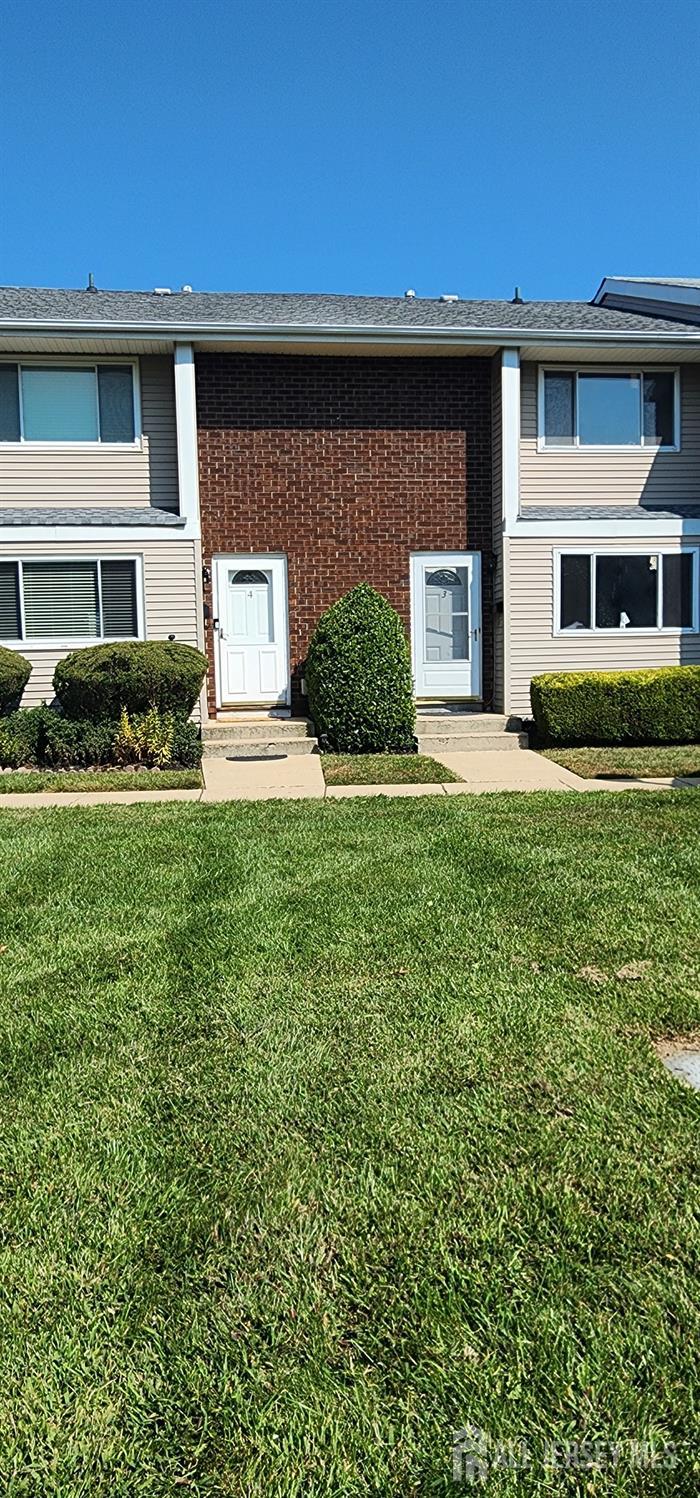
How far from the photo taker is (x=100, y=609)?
13.1 m

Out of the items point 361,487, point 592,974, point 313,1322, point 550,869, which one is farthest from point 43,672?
point 313,1322

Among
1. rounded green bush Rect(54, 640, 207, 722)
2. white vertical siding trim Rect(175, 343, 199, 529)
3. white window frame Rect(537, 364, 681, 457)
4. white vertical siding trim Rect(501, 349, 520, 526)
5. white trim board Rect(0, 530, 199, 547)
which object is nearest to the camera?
rounded green bush Rect(54, 640, 207, 722)

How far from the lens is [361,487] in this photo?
14.2 meters

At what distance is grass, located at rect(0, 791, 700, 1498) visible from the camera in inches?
69.7

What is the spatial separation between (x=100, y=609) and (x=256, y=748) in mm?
2971

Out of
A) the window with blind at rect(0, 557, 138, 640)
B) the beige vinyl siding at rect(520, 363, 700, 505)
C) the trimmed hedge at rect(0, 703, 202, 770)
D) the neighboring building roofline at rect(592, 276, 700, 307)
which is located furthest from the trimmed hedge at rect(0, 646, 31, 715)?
the neighboring building roofline at rect(592, 276, 700, 307)

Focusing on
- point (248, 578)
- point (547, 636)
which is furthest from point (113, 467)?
point (547, 636)

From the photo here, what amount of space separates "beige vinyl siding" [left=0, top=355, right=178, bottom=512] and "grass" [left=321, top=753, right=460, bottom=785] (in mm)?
5165

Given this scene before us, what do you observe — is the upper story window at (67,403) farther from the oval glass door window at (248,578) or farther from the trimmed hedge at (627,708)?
the trimmed hedge at (627,708)

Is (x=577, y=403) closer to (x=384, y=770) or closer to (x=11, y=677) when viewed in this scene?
(x=384, y=770)

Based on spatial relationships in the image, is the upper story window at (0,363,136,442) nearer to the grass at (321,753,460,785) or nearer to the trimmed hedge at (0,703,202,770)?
the trimmed hedge at (0,703,202,770)

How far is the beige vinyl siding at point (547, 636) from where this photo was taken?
13.9 m

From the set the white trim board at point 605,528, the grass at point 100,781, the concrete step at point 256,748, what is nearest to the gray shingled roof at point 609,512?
the white trim board at point 605,528

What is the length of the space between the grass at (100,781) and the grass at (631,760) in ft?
13.1
